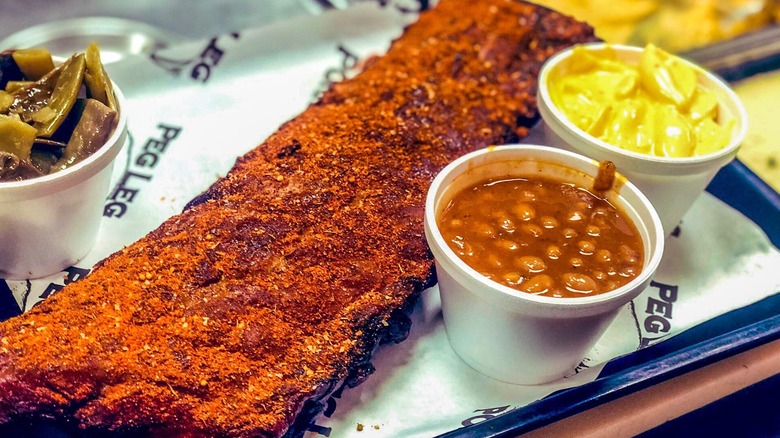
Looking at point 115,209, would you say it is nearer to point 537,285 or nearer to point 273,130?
point 273,130

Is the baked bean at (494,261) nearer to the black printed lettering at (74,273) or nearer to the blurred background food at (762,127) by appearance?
the black printed lettering at (74,273)

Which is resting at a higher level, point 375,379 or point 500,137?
point 500,137

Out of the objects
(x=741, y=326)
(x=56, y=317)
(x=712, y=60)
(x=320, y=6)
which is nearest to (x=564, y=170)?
(x=741, y=326)

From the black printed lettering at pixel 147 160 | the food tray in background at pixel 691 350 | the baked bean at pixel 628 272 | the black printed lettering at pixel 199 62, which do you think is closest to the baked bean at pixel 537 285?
the baked bean at pixel 628 272

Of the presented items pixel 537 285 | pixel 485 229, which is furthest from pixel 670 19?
pixel 537 285

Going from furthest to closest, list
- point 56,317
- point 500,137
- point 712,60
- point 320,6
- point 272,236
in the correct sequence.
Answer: point 320,6, point 712,60, point 500,137, point 272,236, point 56,317

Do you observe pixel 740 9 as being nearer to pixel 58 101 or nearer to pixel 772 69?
pixel 772 69
